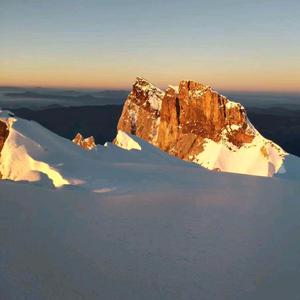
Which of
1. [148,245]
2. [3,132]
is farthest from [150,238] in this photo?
[3,132]

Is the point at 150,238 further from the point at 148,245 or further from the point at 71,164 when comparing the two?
the point at 71,164

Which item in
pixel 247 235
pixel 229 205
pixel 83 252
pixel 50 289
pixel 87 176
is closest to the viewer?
pixel 50 289

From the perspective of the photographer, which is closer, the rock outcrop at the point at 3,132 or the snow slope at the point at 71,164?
the snow slope at the point at 71,164

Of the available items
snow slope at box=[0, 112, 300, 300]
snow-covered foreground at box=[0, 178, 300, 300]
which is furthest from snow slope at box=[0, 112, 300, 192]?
snow-covered foreground at box=[0, 178, 300, 300]

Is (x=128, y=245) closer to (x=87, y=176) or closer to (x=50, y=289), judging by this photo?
(x=50, y=289)

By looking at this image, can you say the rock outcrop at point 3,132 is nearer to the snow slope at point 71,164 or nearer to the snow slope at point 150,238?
the snow slope at point 71,164

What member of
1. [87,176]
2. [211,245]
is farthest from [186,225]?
[87,176]

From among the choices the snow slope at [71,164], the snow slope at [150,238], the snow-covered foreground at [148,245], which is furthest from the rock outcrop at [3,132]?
the snow-covered foreground at [148,245]

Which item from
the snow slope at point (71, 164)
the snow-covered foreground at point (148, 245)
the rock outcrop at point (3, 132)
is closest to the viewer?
the snow-covered foreground at point (148, 245)

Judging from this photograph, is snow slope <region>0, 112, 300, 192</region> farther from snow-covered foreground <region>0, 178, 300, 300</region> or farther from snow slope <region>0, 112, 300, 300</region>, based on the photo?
snow-covered foreground <region>0, 178, 300, 300</region>
